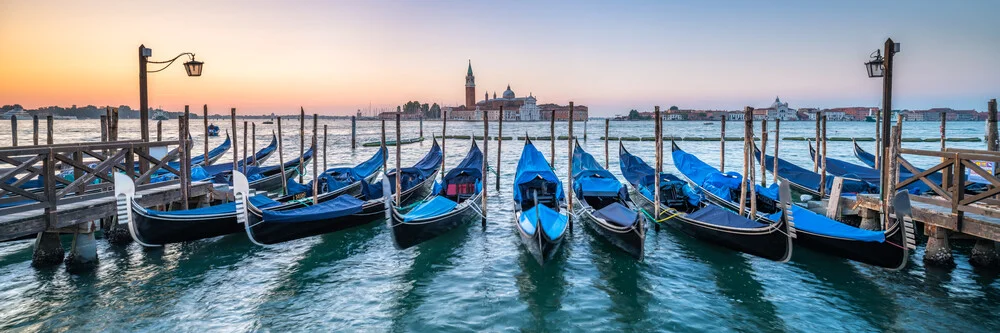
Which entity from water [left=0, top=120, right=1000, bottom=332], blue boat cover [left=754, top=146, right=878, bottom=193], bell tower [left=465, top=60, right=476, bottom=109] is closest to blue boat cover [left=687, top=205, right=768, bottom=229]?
water [left=0, top=120, right=1000, bottom=332]

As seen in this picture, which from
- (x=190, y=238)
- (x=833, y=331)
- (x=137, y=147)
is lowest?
(x=833, y=331)

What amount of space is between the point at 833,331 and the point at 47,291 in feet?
22.8

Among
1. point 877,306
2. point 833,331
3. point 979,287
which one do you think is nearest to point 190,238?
point 833,331

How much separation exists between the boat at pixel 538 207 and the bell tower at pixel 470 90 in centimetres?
10809

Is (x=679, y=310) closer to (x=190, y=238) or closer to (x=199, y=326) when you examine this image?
(x=199, y=326)

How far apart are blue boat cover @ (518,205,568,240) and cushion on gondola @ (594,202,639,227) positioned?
1.95ft

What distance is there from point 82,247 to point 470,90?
4488 inches

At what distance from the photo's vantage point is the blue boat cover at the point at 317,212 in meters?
5.87

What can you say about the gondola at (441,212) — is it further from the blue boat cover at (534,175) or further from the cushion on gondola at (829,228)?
the cushion on gondola at (829,228)

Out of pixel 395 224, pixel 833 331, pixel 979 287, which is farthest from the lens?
pixel 395 224

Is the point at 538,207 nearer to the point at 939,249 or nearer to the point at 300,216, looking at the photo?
the point at 300,216

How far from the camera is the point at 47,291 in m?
4.98

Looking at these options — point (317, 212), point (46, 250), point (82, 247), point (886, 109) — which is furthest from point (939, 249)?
point (46, 250)

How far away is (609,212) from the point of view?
267 inches
